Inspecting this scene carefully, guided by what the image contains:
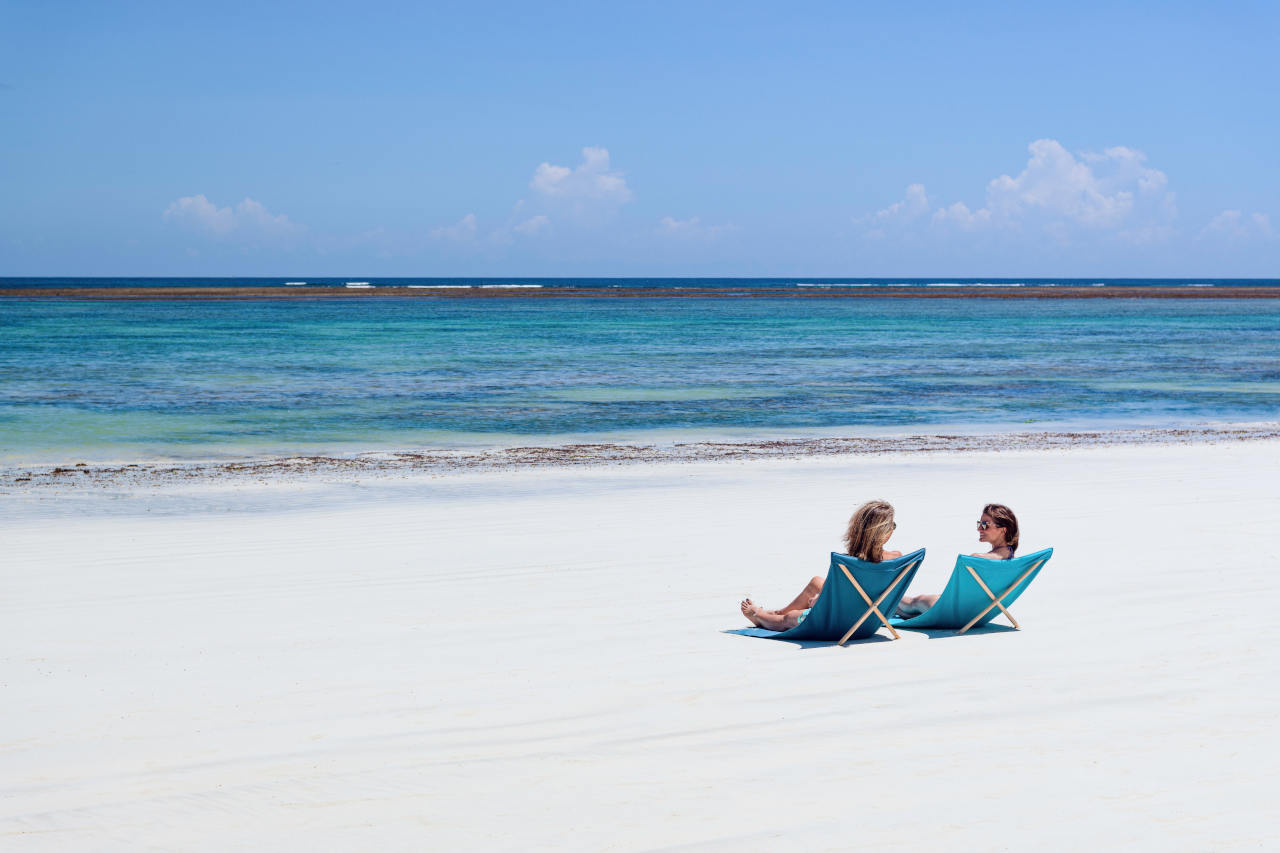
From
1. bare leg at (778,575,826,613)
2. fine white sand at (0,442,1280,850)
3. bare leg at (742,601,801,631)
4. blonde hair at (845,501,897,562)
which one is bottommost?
fine white sand at (0,442,1280,850)

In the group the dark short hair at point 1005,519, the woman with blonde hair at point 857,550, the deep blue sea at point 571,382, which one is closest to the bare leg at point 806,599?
the woman with blonde hair at point 857,550

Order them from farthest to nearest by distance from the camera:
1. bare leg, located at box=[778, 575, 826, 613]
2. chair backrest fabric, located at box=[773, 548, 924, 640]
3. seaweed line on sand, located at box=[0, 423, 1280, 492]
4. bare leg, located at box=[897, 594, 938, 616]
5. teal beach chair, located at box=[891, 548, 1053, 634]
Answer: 1. seaweed line on sand, located at box=[0, 423, 1280, 492]
2. bare leg, located at box=[897, 594, 938, 616]
3. bare leg, located at box=[778, 575, 826, 613]
4. teal beach chair, located at box=[891, 548, 1053, 634]
5. chair backrest fabric, located at box=[773, 548, 924, 640]

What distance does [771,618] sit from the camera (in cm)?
606

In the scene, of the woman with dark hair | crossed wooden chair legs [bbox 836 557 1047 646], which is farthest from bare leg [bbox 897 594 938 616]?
crossed wooden chair legs [bbox 836 557 1047 646]

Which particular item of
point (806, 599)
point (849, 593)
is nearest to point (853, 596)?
point (849, 593)

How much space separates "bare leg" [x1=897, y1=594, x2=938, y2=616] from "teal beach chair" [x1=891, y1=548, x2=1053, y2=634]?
0.07 m

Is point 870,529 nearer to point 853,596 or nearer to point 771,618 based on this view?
point 853,596

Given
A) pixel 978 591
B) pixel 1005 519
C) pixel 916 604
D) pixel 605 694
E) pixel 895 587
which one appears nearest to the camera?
pixel 605 694

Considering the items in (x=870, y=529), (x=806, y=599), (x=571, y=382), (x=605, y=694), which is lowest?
(x=605, y=694)

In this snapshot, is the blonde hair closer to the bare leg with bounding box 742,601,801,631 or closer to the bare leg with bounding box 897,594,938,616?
the bare leg with bounding box 742,601,801,631

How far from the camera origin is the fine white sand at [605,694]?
386 cm

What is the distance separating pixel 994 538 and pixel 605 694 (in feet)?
8.18

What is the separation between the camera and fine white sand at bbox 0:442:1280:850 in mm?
3863

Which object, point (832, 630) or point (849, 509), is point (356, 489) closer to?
point (849, 509)
